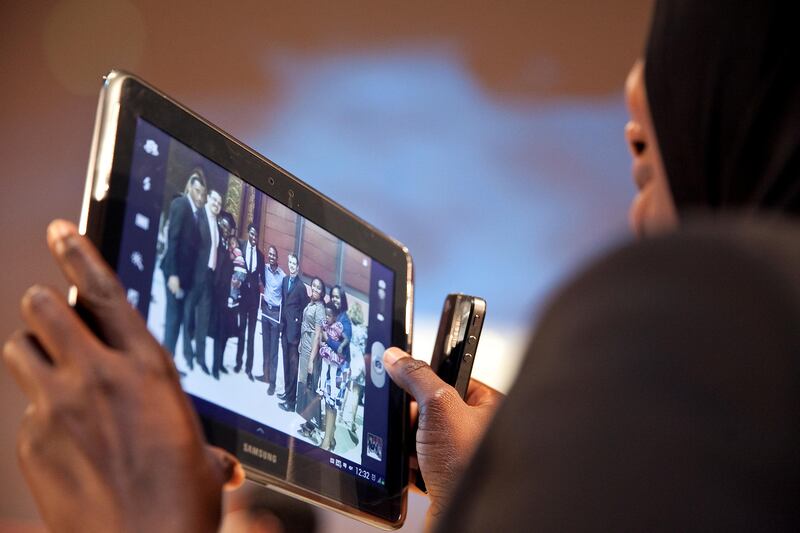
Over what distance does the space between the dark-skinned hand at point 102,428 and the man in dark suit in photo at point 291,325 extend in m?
0.27

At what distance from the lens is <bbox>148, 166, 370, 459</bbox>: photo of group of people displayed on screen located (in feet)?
→ 2.33

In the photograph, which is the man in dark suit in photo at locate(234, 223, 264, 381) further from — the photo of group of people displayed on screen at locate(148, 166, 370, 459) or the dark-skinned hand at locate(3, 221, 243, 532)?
the dark-skinned hand at locate(3, 221, 243, 532)

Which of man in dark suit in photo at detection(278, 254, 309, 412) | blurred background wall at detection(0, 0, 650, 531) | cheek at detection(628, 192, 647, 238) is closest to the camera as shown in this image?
cheek at detection(628, 192, 647, 238)

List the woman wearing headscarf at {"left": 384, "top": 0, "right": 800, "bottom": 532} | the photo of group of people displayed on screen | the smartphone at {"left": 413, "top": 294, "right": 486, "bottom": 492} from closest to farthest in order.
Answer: the woman wearing headscarf at {"left": 384, "top": 0, "right": 800, "bottom": 532}, the photo of group of people displayed on screen, the smartphone at {"left": 413, "top": 294, "right": 486, "bottom": 492}

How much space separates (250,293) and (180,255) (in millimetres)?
95

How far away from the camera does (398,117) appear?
2525 millimetres

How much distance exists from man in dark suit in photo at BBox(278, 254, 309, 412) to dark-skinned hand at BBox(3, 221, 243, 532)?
0.27 meters

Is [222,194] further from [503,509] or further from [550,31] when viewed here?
[550,31]

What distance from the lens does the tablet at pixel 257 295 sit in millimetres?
681

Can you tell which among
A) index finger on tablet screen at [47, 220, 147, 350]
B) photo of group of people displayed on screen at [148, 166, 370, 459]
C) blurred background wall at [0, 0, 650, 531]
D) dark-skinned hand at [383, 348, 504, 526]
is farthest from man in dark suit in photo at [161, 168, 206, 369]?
blurred background wall at [0, 0, 650, 531]

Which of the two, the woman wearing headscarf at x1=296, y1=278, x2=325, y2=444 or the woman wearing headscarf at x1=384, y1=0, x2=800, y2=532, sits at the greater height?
the woman wearing headscarf at x1=296, y1=278, x2=325, y2=444

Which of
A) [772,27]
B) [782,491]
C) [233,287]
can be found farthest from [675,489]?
[233,287]

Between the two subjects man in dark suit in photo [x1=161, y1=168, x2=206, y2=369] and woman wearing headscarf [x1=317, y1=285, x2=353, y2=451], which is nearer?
man in dark suit in photo [x1=161, y1=168, x2=206, y2=369]

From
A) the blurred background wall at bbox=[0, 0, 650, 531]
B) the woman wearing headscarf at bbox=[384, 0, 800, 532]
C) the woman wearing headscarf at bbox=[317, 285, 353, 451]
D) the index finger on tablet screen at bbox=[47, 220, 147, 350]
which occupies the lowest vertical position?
the woman wearing headscarf at bbox=[384, 0, 800, 532]
